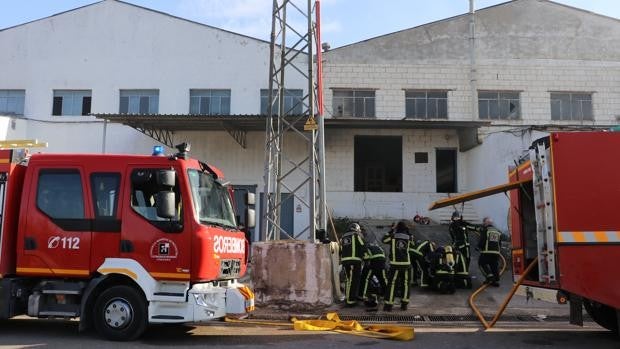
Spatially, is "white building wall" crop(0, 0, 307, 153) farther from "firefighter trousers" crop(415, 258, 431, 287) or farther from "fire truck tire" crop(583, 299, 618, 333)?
"fire truck tire" crop(583, 299, 618, 333)

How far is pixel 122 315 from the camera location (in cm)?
718

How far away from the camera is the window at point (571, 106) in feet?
68.0

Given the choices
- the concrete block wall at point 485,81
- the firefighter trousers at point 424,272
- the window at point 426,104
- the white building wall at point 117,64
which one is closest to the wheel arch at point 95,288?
the firefighter trousers at point 424,272

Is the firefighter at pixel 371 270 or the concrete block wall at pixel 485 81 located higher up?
the concrete block wall at pixel 485 81

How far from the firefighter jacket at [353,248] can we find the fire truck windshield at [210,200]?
123 inches

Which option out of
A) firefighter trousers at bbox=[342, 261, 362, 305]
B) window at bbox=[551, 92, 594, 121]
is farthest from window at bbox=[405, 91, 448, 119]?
firefighter trousers at bbox=[342, 261, 362, 305]

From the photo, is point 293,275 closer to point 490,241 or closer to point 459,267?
point 459,267

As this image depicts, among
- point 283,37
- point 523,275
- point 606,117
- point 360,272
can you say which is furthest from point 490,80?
point 523,275

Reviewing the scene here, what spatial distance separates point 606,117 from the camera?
20.7m

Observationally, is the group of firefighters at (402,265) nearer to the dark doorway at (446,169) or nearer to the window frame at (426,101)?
the dark doorway at (446,169)

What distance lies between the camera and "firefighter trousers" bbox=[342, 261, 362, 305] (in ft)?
34.9

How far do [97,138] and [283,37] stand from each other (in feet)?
35.9

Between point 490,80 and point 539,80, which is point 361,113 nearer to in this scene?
point 490,80

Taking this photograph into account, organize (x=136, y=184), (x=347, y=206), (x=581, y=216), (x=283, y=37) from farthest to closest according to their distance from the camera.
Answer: (x=347, y=206)
(x=283, y=37)
(x=136, y=184)
(x=581, y=216)
